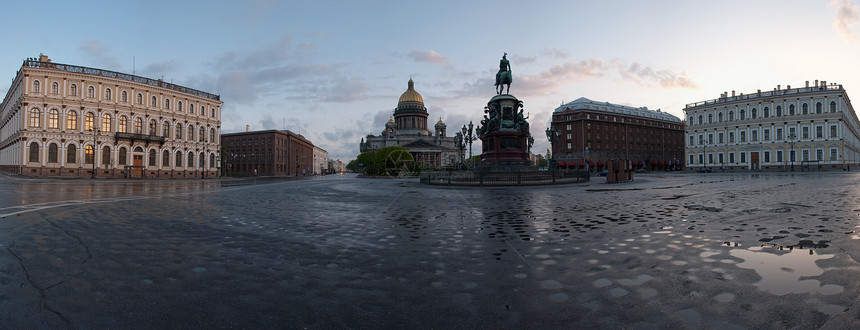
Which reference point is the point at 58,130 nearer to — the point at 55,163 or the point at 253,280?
the point at 55,163

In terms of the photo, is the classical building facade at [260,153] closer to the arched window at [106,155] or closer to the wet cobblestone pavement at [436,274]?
the arched window at [106,155]

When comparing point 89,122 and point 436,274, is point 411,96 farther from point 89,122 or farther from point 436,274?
point 436,274

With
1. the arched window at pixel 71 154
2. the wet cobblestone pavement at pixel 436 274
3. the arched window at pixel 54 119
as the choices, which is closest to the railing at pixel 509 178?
the wet cobblestone pavement at pixel 436 274

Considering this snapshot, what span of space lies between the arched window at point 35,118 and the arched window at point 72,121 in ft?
8.45

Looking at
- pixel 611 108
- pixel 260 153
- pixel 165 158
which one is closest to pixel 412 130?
pixel 260 153

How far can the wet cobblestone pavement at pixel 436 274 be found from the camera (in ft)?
10.3

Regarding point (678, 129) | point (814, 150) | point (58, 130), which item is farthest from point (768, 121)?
point (58, 130)

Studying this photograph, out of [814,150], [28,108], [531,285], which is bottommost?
[531,285]

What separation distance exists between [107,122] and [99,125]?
3.77ft

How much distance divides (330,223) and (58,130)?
6112 centimetres

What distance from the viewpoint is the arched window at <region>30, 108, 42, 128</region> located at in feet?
159

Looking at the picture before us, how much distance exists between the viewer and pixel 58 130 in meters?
49.6

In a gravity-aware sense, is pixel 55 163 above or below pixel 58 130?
below

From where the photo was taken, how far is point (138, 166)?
55906 mm
